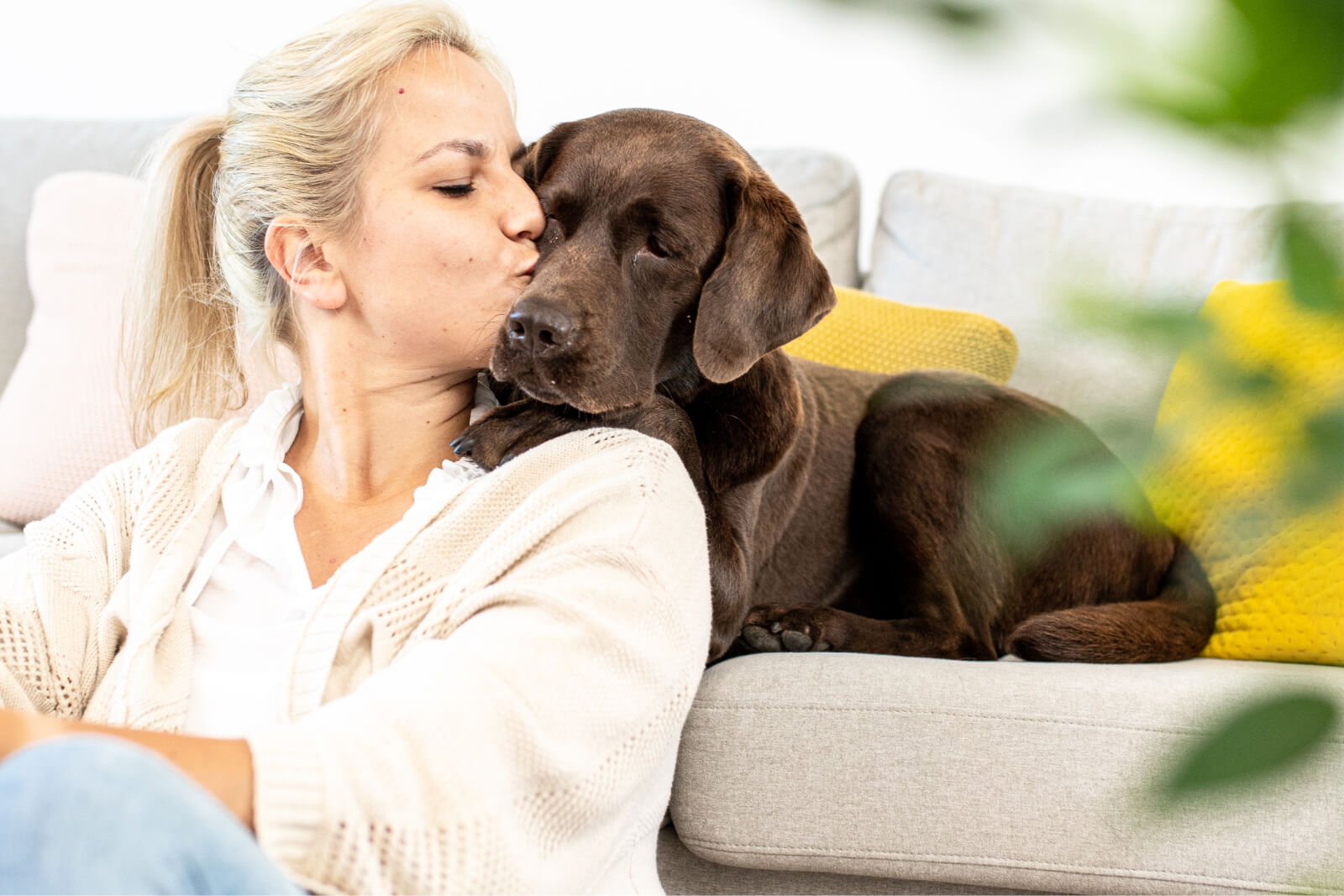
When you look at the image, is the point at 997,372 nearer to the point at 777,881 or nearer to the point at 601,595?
the point at 777,881

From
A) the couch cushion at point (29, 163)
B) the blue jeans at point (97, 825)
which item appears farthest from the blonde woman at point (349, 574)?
the couch cushion at point (29, 163)

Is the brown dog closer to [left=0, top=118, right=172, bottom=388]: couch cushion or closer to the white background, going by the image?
the white background

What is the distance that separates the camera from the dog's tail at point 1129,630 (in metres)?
1.58

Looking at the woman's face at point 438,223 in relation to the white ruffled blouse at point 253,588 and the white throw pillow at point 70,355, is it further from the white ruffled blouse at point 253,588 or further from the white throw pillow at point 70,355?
the white throw pillow at point 70,355

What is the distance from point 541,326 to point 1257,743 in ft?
3.68

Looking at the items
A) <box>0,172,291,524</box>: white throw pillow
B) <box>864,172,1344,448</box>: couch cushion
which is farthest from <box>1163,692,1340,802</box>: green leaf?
<box>0,172,291,524</box>: white throw pillow

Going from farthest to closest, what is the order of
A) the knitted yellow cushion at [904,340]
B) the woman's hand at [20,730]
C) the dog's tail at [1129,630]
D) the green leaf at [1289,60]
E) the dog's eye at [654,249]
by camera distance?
the knitted yellow cushion at [904,340] → the dog's tail at [1129,630] → the dog's eye at [654,249] → the woman's hand at [20,730] → the green leaf at [1289,60]

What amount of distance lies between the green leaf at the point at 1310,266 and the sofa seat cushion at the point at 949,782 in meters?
1.12

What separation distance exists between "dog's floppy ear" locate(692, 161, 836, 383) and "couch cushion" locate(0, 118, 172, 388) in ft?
6.27

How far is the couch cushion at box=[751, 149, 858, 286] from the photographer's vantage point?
262 centimetres

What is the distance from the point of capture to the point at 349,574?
122cm

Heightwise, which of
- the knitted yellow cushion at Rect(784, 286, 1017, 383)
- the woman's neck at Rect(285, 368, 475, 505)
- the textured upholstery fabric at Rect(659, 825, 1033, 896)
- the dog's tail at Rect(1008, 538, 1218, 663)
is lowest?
the textured upholstery fabric at Rect(659, 825, 1033, 896)

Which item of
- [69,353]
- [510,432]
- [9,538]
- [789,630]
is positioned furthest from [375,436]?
[69,353]

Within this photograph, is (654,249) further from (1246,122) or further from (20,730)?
(1246,122)
